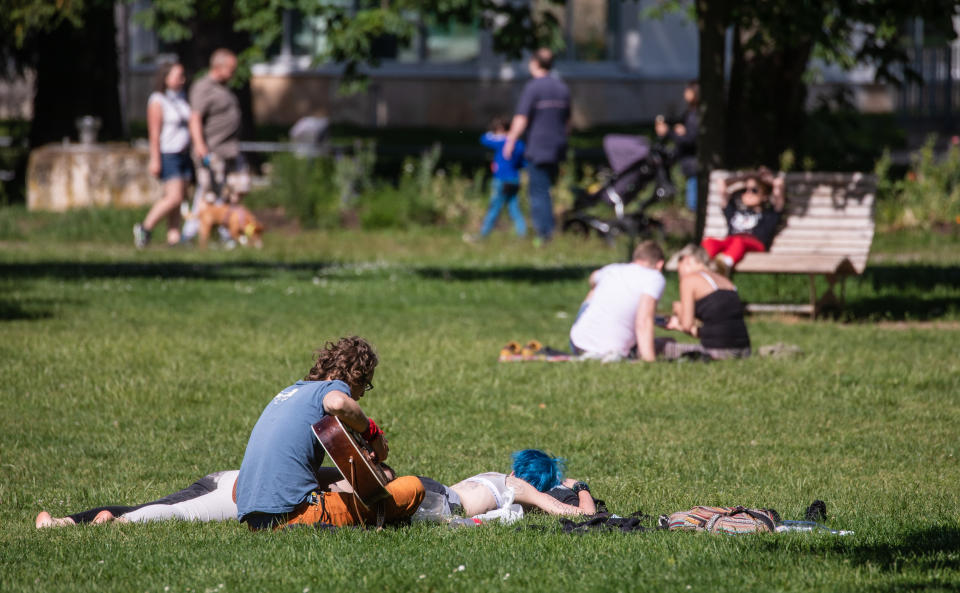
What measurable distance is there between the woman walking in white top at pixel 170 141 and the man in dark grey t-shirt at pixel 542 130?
12.3 feet

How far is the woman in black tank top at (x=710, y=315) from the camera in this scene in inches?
393

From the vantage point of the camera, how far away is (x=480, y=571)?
4.97 m

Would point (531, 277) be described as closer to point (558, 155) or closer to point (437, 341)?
point (558, 155)

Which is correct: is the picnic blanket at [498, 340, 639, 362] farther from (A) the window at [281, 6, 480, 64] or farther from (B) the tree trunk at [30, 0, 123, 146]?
(A) the window at [281, 6, 480, 64]

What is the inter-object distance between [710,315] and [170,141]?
310 inches

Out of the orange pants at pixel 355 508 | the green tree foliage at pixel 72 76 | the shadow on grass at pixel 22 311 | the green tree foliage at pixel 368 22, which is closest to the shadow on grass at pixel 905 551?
the orange pants at pixel 355 508

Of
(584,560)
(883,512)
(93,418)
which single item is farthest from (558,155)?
(584,560)

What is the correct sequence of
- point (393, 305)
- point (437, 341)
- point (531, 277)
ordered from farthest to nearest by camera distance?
point (531, 277) < point (393, 305) < point (437, 341)

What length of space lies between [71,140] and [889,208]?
12696mm

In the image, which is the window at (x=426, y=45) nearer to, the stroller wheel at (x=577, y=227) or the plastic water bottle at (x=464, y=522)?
the stroller wheel at (x=577, y=227)

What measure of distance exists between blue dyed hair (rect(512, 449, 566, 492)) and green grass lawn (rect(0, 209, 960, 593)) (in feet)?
0.96

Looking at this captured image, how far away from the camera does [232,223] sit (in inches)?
651

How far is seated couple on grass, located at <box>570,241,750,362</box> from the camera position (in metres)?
9.80

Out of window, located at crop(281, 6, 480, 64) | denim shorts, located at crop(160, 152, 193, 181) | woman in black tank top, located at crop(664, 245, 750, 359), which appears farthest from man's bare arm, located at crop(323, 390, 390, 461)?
window, located at crop(281, 6, 480, 64)
